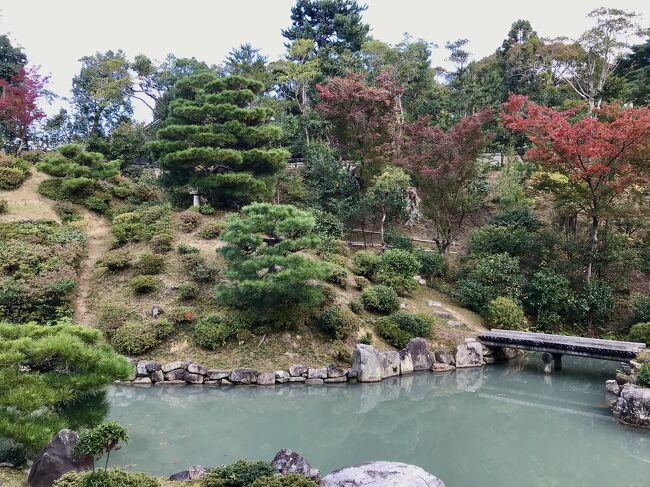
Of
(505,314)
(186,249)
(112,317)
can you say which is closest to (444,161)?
(505,314)

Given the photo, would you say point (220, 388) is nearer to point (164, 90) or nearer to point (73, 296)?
point (73, 296)

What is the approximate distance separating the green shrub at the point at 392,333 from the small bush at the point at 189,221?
7.63 meters

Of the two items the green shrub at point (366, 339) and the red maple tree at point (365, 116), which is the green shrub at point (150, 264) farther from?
the red maple tree at point (365, 116)

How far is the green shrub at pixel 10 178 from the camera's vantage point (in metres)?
19.0

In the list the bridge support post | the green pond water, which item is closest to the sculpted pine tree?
the green pond water

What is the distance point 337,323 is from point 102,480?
785 centimetres

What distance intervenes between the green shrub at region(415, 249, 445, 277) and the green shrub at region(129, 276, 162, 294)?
27.9 ft

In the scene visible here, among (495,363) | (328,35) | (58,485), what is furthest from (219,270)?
(328,35)

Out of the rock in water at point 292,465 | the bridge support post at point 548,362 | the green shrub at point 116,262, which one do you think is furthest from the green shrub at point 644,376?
the green shrub at point 116,262

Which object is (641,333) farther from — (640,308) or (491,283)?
(491,283)

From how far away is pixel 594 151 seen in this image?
1380 centimetres

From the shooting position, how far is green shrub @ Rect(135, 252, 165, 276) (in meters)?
14.4

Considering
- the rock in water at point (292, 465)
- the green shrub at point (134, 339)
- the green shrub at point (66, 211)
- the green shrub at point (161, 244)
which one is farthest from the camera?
the green shrub at point (66, 211)

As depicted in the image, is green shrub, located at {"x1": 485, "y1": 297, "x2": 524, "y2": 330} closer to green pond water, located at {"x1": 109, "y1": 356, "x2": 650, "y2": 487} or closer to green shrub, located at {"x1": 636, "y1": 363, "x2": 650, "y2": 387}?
green pond water, located at {"x1": 109, "y1": 356, "x2": 650, "y2": 487}
